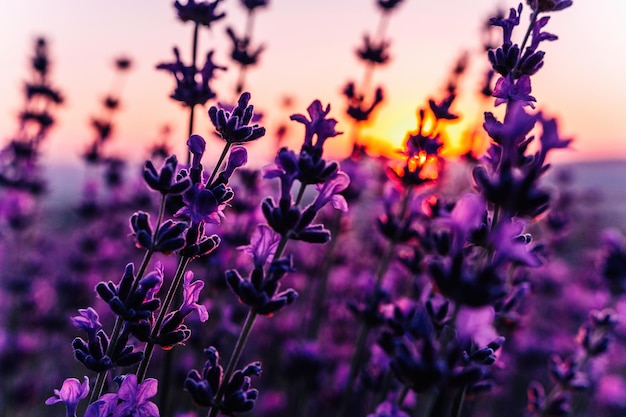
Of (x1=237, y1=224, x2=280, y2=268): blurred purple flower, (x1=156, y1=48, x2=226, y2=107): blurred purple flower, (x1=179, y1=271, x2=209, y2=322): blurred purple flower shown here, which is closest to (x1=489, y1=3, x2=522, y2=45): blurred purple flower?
(x1=237, y1=224, x2=280, y2=268): blurred purple flower

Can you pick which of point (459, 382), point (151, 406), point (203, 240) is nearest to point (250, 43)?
point (203, 240)

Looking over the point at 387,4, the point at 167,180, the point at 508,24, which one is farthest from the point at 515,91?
the point at 387,4

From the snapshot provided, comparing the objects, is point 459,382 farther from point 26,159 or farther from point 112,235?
point 112,235

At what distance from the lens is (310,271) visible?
21.0ft

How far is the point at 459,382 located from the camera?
4.76 feet

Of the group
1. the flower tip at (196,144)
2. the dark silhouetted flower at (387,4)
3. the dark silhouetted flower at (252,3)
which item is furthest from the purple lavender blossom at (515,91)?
the dark silhouetted flower at (387,4)

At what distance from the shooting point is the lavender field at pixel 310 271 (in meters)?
1.69

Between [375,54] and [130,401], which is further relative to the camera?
[375,54]

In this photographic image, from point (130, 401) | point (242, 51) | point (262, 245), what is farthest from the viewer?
point (242, 51)

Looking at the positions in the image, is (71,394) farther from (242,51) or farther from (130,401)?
(242,51)

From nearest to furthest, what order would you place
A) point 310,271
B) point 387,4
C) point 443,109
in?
point 443,109
point 387,4
point 310,271

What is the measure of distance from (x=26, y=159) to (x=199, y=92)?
162 inches

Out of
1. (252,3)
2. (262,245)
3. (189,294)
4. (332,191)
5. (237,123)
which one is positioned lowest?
(189,294)

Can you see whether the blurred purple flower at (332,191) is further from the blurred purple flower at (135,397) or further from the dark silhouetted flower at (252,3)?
the dark silhouetted flower at (252,3)
